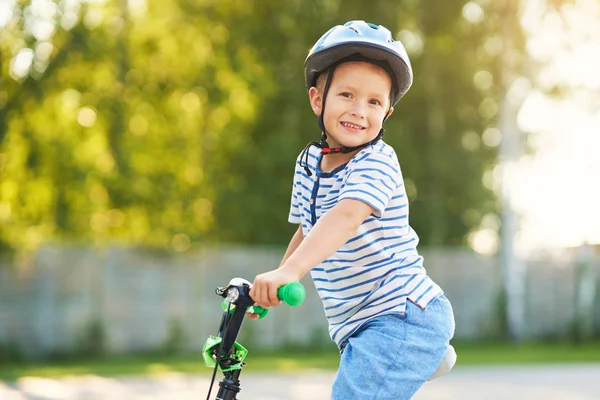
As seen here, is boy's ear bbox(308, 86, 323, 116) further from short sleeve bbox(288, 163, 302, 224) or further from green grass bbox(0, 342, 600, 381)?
green grass bbox(0, 342, 600, 381)

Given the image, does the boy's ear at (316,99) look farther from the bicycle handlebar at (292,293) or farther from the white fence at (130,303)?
the white fence at (130,303)

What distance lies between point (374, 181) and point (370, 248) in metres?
0.25

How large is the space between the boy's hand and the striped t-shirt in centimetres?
50

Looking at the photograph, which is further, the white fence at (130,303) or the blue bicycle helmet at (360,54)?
the white fence at (130,303)

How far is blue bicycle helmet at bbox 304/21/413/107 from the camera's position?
306cm

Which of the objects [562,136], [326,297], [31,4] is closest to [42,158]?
[31,4]

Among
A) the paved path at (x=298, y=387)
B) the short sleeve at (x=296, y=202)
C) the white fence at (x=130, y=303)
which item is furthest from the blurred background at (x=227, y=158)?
the short sleeve at (x=296, y=202)

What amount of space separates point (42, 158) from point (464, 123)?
10426 mm

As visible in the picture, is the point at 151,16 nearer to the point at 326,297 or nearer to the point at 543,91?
the point at 543,91

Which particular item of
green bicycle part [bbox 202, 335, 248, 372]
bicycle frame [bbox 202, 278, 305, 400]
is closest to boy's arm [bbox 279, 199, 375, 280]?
bicycle frame [bbox 202, 278, 305, 400]

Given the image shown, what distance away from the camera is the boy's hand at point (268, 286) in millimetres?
2557

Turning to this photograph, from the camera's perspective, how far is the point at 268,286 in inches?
101

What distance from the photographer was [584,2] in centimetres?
2081

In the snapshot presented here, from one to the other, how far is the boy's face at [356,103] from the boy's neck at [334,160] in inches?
2.3
